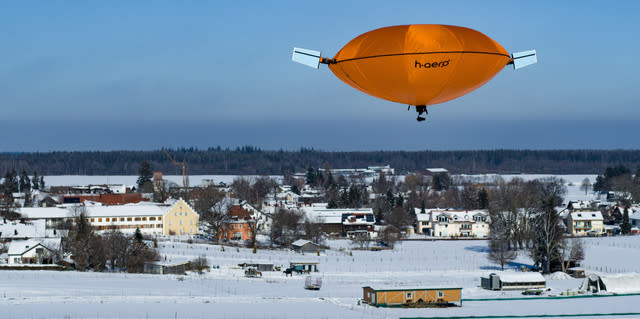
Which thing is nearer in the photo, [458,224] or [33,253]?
[33,253]

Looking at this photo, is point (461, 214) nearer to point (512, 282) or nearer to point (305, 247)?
point (305, 247)

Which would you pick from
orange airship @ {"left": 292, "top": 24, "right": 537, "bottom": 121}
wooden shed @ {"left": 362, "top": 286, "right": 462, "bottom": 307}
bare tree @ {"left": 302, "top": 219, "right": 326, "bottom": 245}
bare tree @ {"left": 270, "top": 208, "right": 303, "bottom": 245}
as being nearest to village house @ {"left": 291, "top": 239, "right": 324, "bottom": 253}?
bare tree @ {"left": 270, "top": 208, "right": 303, "bottom": 245}

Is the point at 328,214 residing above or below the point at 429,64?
below

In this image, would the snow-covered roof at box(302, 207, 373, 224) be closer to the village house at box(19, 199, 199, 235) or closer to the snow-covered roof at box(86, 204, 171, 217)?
the village house at box(19, 199, 199, 235)

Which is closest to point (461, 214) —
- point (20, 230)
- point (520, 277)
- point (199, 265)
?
point (20, 230)

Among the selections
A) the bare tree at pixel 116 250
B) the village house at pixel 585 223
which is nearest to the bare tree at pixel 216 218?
the bare tree at pixel 116 250

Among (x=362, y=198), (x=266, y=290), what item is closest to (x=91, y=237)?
(x=266, y=290)

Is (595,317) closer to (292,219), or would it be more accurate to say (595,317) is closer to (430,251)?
(430,251)
